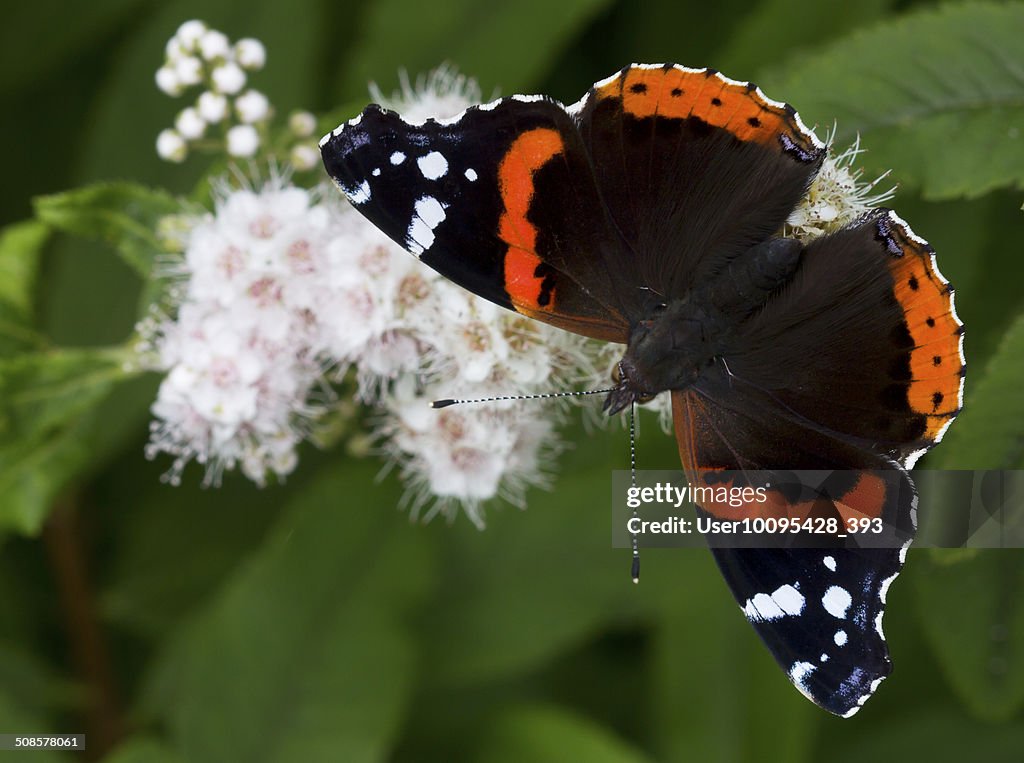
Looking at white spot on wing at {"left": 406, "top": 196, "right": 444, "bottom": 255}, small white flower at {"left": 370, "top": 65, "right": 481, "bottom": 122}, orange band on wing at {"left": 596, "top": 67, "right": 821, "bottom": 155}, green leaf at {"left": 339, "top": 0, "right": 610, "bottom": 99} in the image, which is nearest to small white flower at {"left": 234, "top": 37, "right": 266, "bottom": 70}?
small white flower at {"left": 370, "top": 65, "right": 481, "bottom": 122}

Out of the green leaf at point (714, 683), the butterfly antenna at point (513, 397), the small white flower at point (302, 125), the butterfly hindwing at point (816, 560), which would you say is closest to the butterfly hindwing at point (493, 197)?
the butterfly antenna at point (513, 397)

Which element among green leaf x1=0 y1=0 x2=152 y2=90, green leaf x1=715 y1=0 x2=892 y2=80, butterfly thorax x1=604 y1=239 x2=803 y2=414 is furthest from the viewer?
green leaf x1=0 y1=0 x2=152 y2=90

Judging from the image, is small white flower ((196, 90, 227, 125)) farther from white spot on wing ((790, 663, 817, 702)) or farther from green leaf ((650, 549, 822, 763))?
white spot on wing ((790, 663, 817, 702))

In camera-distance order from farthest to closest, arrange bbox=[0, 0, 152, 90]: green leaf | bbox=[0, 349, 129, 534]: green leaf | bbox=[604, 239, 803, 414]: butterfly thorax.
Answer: bbox=[0, 0, 152, 90]: green leaf, bbox=[0, 349, 129, 534]: green leaf, bbox=[604, 239, 803, 414]: butterfly thorax

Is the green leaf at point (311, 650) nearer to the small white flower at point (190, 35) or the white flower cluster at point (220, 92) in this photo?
the white flower cluster at point (220, 92)

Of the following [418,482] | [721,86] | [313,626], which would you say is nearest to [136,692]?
[313,626]

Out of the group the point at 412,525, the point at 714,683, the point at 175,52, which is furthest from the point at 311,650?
the point at 175,52

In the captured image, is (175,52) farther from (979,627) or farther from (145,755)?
(979,627)
